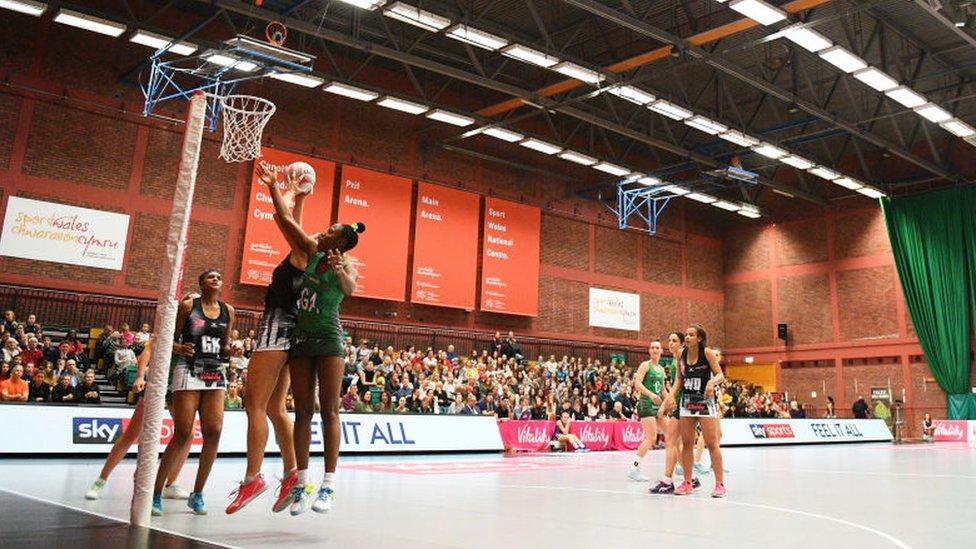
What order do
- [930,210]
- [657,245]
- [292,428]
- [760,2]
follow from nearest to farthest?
[292,428] < [760,2] < [930,210] < [657,245]

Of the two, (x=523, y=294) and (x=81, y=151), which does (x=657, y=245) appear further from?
(x=81, y=151)

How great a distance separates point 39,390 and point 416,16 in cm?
1064

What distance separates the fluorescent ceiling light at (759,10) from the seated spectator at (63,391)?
A: 49.2 ft

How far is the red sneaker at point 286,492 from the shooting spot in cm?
498

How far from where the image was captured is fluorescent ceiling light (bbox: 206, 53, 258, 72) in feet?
53.9

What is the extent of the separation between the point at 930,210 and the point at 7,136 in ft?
104

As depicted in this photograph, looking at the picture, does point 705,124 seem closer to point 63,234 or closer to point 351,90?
point 351,90

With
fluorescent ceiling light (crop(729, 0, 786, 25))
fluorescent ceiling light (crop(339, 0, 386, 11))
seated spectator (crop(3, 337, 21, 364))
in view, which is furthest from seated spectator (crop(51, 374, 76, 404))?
fluorescent ceiling light (crop(729, 0, 786, 25))

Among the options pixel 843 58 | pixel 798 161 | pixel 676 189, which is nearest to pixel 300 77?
pixel 843 58

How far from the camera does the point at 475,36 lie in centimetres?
1650

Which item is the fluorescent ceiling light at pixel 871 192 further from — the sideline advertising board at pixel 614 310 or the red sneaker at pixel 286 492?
the red sneaker at pixel 286 492

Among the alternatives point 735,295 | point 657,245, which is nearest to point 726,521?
point 657,245

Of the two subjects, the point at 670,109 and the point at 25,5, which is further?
the point at 670,109

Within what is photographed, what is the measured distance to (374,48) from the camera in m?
18.3
